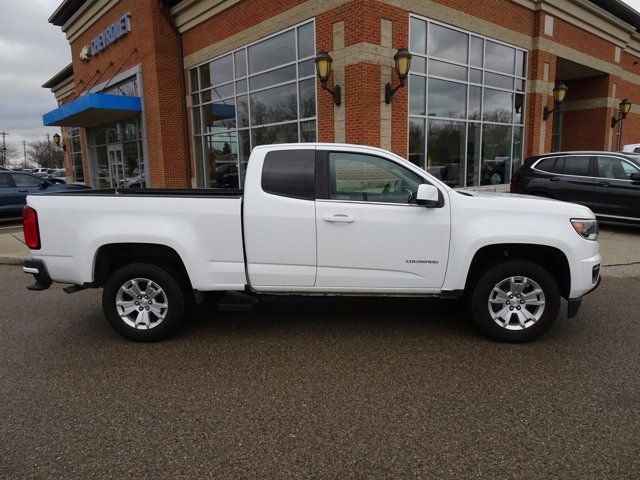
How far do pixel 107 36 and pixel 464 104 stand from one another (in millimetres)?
14099

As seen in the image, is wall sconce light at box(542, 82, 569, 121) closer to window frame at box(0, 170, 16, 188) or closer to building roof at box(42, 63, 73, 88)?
window frame at box(0, 170, 16, 188)

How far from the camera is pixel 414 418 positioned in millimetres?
2957

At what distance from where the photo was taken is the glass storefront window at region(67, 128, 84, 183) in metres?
25.0

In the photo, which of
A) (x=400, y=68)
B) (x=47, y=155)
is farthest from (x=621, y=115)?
(x=47, y=155)

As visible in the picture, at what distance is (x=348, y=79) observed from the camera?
33.3 feet

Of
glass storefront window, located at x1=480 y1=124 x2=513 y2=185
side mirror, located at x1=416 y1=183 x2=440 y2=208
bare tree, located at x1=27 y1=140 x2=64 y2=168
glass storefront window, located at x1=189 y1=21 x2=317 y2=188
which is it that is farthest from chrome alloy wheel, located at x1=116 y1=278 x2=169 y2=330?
bare tree, located at x1=27 y1=140 x2=64 y2=168

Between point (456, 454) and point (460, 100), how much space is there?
38.6 feet

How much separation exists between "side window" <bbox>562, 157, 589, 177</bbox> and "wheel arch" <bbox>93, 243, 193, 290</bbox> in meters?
9.45

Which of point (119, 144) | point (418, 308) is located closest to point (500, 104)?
point (418, 308)

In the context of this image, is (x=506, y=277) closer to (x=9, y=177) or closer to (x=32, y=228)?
(x=32, y=228)

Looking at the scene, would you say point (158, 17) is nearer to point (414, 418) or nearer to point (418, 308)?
point (418, 308)

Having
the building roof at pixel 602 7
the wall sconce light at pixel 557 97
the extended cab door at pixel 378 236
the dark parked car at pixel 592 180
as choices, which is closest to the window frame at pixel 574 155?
the dark parked car at pixel 592 180

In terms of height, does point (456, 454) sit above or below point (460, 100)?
below

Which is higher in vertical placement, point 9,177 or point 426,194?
point 9,177
